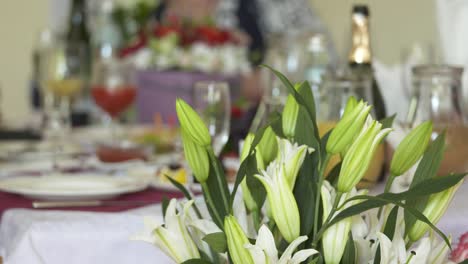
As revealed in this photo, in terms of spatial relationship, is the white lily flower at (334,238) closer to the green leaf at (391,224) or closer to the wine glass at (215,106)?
the green leaf at (391,224)

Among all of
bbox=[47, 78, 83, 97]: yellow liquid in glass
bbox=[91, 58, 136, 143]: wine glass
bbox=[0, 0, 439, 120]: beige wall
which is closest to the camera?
bbox=[91, 58, 136, 143]: wine glass

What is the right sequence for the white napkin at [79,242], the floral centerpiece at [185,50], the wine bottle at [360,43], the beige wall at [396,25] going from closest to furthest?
the white napkin at [79,242], the wine bottle at [360,43], the floral centerpiece at [185,50], the beige wall at [396,25]

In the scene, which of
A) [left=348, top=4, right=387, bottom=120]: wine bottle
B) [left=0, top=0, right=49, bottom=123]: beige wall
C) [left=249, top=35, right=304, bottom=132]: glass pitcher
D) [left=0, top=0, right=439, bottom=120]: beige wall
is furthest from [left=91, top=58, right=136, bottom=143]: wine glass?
[left=0, top=0, right=49, bottom=123]: beige wall

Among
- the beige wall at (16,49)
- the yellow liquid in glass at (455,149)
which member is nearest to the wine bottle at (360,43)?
the yellow liquid in glass at (455,149)

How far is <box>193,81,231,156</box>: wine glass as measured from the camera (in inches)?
52.1

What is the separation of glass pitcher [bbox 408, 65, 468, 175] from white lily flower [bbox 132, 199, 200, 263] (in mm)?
565

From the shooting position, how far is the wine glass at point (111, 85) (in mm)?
2293

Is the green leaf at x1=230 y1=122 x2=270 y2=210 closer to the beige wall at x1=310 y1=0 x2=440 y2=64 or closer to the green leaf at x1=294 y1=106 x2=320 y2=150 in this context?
the green leaf at x1=294 y1=106 x2=320 y2=150

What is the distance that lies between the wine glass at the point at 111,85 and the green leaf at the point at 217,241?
159 centimetres

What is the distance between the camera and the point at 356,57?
1.36m

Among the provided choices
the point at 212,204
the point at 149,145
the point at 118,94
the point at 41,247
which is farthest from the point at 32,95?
the point at 212,204

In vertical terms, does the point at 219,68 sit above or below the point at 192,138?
below

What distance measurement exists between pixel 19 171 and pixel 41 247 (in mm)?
774

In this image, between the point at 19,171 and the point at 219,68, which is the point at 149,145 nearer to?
the point at 19,171
